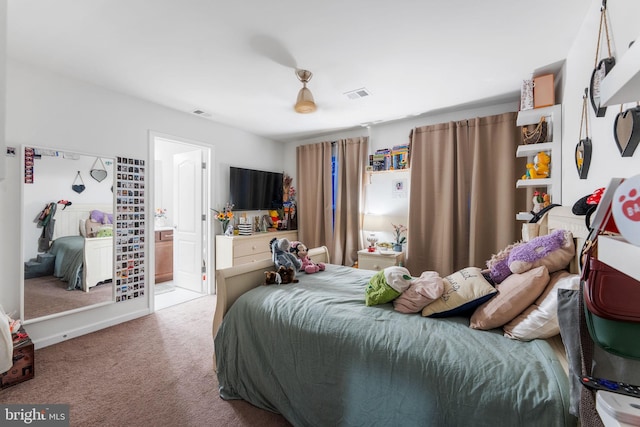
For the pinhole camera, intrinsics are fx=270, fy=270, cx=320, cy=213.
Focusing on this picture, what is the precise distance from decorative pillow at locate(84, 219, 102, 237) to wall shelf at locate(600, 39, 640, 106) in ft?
11.8

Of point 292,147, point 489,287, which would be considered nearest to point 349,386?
point 489,287

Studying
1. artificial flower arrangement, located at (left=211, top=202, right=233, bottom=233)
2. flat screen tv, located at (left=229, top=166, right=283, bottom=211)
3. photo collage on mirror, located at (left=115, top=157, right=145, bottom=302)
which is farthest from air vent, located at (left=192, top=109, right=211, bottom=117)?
artificial flower arrangement, located at (left=211, top=202, right=233, bottom=233)

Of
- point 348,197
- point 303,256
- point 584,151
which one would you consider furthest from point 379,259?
point 584,151

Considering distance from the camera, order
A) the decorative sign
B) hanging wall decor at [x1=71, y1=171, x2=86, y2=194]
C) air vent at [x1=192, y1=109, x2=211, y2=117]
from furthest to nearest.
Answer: air vent at [x1=192, y1=109, x2=211, y2=117] → hanging wall decor at [x1=71, y1=171, x2=86, y2=194] → the decorative sign

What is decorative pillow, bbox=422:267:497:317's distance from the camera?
145 cm

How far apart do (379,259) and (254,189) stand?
2220 millimetres

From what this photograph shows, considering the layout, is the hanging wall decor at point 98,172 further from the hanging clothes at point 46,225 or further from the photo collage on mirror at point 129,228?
the hanging clothes at point 46,225

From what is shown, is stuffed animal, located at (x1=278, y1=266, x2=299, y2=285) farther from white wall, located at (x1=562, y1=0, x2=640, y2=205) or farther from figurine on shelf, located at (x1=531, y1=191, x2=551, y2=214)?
figurine on shelf, located at (x1=531, y1=191, x2=551, y2=214)

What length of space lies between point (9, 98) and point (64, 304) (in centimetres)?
183

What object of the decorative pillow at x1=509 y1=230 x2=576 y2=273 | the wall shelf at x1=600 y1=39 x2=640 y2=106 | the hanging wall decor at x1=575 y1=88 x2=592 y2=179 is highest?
the hanging wall decor at x1=575 y1=88 x2=592 y2=179

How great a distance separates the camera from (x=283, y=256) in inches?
91.7

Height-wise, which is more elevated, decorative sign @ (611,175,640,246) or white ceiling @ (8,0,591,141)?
Answer: white ceiling @ (8,0,591,141)

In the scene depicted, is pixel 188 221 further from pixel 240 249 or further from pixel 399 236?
pixel 399 236

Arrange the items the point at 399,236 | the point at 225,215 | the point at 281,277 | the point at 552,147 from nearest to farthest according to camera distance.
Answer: the point at 281,277 < the point at 552,147 < the point at 399,236 < the point at 225,215
